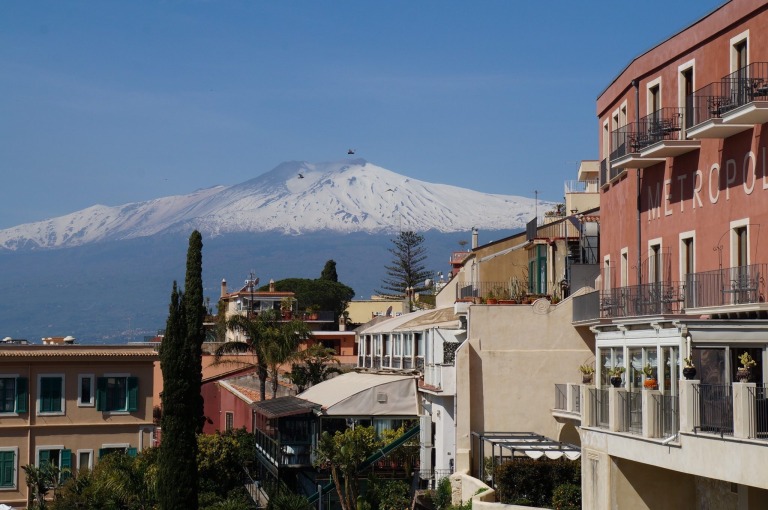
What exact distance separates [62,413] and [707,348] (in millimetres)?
35520

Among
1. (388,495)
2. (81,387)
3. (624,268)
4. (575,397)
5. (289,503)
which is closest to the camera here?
(624,268)

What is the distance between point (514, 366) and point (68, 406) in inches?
845

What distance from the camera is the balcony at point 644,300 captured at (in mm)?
32469

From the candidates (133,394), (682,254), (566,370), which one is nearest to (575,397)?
(566,370)

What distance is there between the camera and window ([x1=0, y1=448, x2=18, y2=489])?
2057 inches

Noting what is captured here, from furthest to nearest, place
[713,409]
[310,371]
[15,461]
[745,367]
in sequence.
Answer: [310,371] < [15,461] < [713,409] < [745,367]

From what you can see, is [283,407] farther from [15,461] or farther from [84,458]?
[15,461]

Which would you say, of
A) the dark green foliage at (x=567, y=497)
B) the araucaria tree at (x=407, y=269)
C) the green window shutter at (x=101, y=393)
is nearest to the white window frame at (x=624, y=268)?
the dark green foliage at (x=567, y=497)

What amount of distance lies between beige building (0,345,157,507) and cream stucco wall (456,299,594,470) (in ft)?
59.4

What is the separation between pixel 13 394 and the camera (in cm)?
5312

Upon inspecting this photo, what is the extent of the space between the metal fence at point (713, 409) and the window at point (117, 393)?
34915 mm

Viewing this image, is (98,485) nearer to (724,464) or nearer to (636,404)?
(636,404)

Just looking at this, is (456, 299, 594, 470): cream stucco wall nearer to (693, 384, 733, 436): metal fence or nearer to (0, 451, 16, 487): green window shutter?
(693, 384, 733, 436): metal fence

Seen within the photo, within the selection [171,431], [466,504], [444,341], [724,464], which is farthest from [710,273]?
[171,431]
